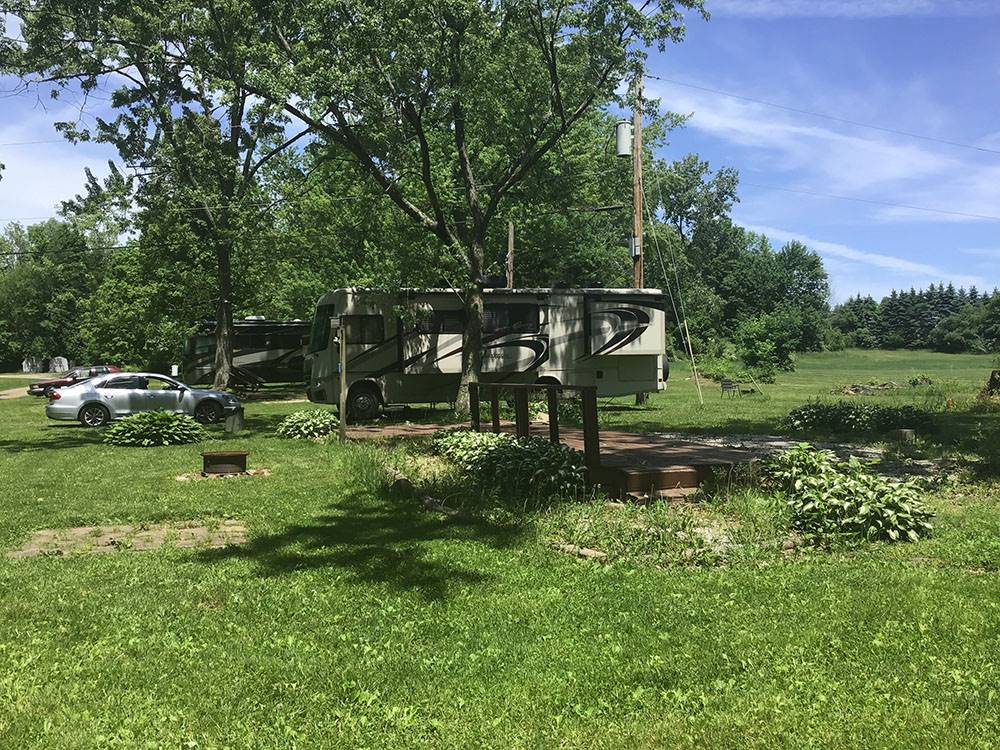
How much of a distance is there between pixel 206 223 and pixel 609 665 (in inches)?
968

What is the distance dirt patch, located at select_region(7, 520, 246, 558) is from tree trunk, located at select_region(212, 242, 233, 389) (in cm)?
2055

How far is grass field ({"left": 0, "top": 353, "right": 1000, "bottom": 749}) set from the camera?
3.29 metres

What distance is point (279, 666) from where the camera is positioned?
398 cm

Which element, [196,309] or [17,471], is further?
[196,309]

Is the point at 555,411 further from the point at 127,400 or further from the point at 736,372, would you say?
the point at 736,372

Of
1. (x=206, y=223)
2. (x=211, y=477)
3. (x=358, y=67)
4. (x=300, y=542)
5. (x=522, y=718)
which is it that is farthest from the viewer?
(x=206, y=223)

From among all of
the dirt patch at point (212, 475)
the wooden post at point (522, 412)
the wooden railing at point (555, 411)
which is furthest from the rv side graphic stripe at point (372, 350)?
the wooden post at point (522, 412)

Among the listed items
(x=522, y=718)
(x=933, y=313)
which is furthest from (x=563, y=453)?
(x=933, y=313)

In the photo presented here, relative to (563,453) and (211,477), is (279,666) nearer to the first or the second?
(563,453)

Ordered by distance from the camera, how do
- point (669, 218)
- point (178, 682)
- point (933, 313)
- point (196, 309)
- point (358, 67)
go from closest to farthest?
1. point (178, 682)
2. point (358, 67)
3. point (196, 309)
4. point (669, 218)
5. point (933, 313)

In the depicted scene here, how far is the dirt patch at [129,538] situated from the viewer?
6648mm

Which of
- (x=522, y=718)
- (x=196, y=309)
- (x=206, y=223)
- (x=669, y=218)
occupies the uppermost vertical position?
(x=669, y=218)

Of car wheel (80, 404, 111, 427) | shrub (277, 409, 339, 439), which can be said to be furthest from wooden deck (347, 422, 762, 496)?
car wheel (80, 404, 111, 427)

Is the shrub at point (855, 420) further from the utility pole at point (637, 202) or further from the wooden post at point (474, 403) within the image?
the utility pole at point (637, 202)
